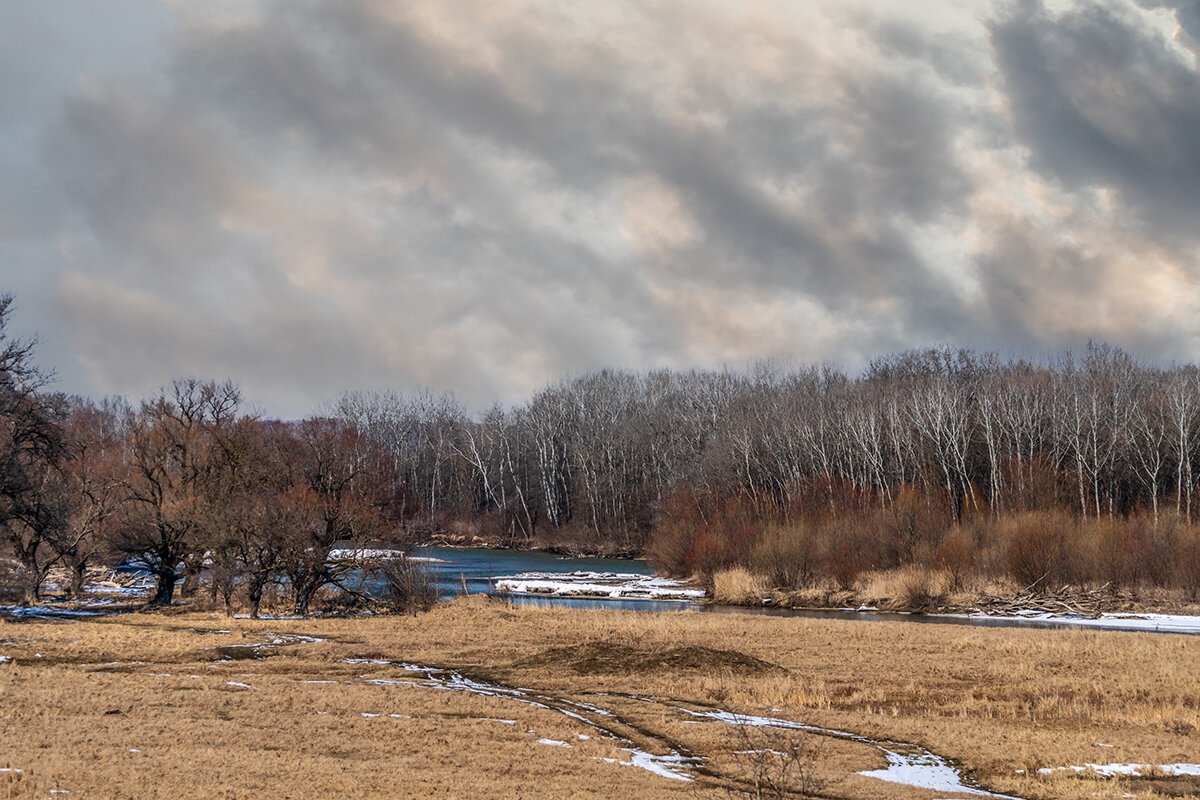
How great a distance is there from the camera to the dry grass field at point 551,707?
11945 millimetres

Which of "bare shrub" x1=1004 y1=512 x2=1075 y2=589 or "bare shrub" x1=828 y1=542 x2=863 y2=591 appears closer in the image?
"bare shrub" x1=1004 y1=512 x2=1075 y2=589

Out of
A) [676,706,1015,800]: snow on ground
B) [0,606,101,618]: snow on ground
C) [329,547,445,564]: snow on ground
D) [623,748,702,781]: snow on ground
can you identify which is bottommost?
[676,706,1015,800]: snow on ground

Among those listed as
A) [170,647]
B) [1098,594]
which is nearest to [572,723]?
[170,647]

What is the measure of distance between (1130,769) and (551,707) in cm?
992

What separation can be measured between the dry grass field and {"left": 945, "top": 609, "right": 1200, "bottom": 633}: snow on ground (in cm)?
594

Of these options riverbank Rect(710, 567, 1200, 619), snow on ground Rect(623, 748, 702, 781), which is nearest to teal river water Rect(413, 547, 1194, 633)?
riverbank Rect(710, 567, 1200, 619)

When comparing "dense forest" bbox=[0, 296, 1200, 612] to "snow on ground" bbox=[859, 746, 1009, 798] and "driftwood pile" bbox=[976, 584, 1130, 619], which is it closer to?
"driftwood pile" bbox=[976, 584, 1130, 619]

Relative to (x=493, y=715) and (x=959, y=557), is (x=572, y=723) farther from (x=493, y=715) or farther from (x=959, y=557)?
(x=959, y=557)

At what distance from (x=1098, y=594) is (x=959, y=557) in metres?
6.69

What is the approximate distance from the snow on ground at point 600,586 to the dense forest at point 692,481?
10.2 ft

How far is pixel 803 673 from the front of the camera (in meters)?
23.4

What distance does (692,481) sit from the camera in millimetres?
91188

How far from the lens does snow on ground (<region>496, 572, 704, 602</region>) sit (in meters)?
53.9

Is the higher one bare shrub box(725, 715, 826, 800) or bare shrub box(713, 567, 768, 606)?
bare shrub box(725, 715, 826, 800)
